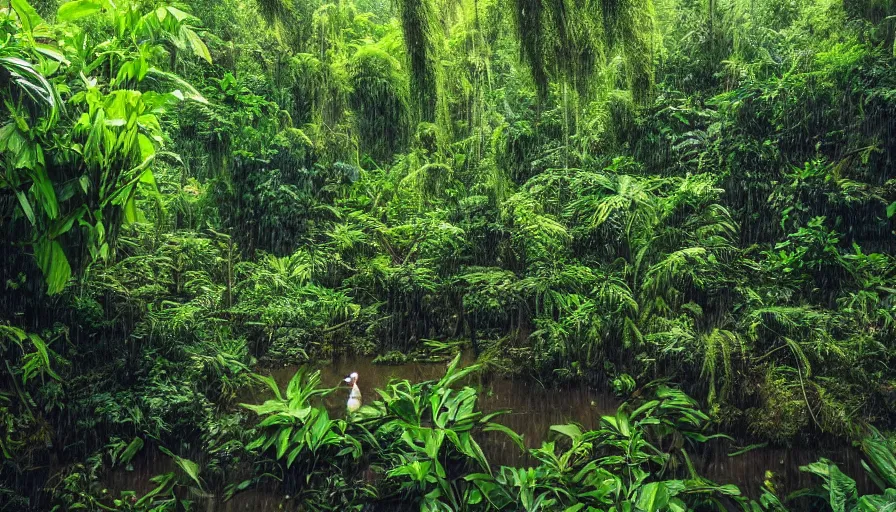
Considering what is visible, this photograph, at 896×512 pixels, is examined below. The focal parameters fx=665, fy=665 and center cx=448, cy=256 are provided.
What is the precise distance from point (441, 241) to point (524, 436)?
2.60 meters

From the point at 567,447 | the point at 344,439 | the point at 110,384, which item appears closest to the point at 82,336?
the point at 110,384

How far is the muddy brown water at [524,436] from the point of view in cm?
456

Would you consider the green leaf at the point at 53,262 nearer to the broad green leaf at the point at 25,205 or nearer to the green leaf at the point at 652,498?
the broad green leaf at the point at 25,205

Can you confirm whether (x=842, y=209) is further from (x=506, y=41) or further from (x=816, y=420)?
(x=506, y=41)

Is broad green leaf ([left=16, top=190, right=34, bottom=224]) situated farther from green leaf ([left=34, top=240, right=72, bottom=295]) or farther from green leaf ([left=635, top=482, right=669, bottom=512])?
green leaf ([left=635, top=482, right=669, bottom=512])

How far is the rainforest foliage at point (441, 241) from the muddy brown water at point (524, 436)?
0.44 feet

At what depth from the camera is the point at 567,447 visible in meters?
4.87

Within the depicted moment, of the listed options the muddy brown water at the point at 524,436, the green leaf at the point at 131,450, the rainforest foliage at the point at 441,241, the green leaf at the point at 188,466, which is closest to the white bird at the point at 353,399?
the rainforest foliage at the point at 441,241

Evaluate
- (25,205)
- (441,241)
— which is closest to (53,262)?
(25,205)

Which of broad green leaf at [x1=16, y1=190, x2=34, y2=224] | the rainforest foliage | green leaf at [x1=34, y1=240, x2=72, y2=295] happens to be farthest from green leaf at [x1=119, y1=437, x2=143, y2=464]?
broad green leaf at [x1=16, y1=190, x2=34, y2=224]

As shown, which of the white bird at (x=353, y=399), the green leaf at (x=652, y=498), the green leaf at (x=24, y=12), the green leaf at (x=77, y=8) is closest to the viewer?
the green leaf at (x=24, y=12)

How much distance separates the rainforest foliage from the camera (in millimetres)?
4285

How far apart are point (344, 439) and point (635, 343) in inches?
103

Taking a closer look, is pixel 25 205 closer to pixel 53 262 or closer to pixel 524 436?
pixel 53 262
